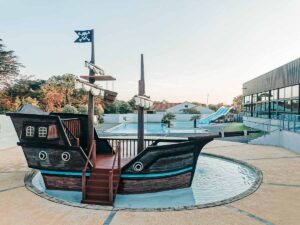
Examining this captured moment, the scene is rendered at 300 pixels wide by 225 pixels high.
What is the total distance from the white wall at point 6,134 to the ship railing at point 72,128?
29.2 feet

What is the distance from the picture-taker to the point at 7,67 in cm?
4312

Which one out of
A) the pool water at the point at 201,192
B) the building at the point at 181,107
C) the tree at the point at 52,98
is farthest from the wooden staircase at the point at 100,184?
the building at the point at 181,107

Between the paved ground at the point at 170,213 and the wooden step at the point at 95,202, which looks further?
the wooden step at the point at 95,202

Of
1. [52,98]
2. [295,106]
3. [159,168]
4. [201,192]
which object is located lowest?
[201,192]

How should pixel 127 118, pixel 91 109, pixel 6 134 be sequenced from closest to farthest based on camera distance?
pixel 91 109, pixel 6 134, pixel 127 118

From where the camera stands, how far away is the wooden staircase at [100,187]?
8186mm

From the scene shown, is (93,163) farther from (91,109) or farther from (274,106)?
(274,106)

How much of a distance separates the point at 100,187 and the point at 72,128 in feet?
11.4

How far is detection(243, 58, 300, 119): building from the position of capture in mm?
22781

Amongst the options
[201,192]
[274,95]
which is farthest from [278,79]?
[201,192]

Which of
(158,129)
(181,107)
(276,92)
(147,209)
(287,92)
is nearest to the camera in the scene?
(147,209)

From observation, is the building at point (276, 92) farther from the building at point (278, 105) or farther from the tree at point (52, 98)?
the tree at point (52, 98)

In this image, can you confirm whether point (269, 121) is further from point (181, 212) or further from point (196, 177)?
point (181, 212)

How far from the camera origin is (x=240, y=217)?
6.76 m
